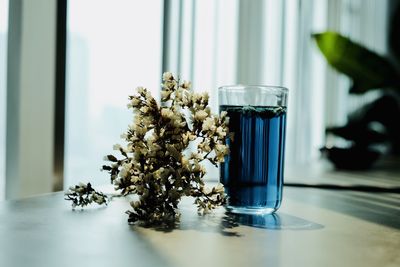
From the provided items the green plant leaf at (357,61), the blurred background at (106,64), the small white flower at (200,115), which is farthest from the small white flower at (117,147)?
the green plant leaf at (357,61)

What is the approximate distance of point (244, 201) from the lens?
0.77 metres

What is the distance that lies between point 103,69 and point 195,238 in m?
0.98

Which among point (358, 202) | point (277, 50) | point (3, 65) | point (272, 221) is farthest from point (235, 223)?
point (277, 50)

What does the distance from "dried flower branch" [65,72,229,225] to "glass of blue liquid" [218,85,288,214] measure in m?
0.04

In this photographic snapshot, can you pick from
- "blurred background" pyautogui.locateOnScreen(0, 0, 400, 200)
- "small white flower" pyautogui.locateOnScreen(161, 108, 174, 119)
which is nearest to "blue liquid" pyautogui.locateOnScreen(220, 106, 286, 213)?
"small white flower" pyautogui.locateOnScreen(161, 108, 174, 119)

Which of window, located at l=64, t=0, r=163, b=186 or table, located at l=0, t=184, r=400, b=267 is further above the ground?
window, located at l=64, t=0, r=163, b=186

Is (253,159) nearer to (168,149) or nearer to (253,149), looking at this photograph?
(253,149)

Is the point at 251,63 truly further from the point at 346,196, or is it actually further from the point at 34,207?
the point at 34,207

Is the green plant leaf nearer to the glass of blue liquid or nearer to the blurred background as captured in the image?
the blurred background

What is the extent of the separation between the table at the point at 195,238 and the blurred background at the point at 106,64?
23 centimetres

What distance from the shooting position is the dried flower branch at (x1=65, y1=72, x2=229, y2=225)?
2.31ft

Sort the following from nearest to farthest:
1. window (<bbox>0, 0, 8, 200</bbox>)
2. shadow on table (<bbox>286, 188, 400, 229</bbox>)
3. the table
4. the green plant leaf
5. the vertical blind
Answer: the table
shadow on table (<bbox>286, 188, 400, 229</bbox>)
window (<bbox>0, 0, 8, 200</bbox>)
the vertical blind
the green plant leaf

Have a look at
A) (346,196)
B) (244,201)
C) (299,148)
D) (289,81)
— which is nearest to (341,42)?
(289,81)

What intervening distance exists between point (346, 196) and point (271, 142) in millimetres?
389
